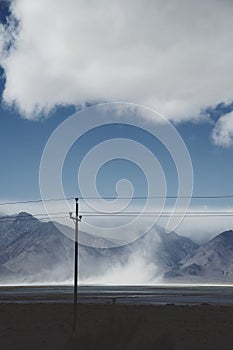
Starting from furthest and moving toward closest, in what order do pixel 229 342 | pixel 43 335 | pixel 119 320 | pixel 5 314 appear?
pixel 5 314 < pixel 43 335 < pixel 229 342 < pixel 119 320

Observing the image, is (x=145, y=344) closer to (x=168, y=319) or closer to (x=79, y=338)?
(x=79, y=338)

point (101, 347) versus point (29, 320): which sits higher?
point (101, 347)

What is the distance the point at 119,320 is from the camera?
77.6ft

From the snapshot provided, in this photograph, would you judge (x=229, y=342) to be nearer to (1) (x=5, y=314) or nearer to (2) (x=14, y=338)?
(2) (x=14, y=338)

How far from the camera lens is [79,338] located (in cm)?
2138

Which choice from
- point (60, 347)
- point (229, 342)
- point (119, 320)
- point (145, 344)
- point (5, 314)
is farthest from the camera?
point (5, 314)

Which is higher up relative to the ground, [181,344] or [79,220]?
[79,220]

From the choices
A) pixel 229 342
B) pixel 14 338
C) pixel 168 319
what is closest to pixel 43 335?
pixel 14 338

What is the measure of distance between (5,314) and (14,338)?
903 inches

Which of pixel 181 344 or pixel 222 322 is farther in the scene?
pixel 222 322

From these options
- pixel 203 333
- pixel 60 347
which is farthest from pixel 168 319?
pixel 60 347

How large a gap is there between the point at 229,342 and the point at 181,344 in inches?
175

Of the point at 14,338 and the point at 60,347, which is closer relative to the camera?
the point at 60,347

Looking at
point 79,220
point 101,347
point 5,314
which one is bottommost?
point 5,314
